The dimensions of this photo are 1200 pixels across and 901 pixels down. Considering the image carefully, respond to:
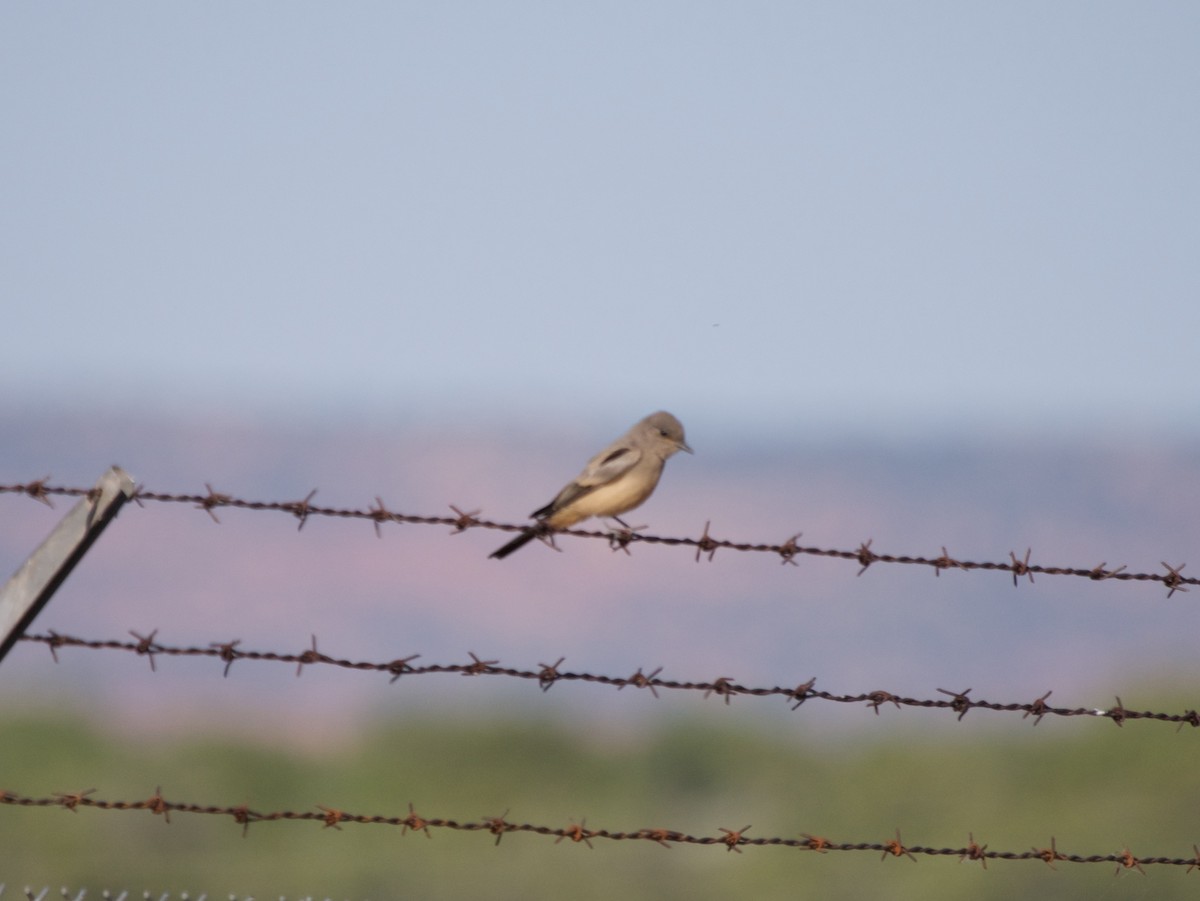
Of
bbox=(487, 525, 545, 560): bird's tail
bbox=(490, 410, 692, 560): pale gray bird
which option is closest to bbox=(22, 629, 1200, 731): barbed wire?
bbox=(487, 525, 545, 560): bird's tail

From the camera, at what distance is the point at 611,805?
64500 mm

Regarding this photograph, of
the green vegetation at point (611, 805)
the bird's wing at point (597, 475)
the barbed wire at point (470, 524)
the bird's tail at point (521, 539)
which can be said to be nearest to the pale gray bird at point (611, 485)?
the bird's wing at point (597, 475)

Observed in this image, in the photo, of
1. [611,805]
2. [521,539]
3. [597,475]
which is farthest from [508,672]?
[611,805]

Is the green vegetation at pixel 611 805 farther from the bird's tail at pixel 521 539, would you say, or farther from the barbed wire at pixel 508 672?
the barbed wire at pixel 508 672

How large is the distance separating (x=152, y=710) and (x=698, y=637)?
40423 millimetres

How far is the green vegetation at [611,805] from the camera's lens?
147ft

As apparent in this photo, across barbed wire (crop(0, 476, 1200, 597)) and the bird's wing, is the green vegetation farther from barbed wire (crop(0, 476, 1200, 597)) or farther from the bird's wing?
barbed wire (crop(0, 476, 1200, 597))

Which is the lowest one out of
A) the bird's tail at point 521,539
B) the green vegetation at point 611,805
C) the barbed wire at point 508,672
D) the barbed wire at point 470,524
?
the barbed wire at point 508,672

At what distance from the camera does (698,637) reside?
5625 inches

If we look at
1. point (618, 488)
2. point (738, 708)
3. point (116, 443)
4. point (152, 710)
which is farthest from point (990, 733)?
point (116, 443)

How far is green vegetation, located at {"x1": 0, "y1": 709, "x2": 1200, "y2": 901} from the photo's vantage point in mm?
44875

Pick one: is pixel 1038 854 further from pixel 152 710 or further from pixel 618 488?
pixel 152 710

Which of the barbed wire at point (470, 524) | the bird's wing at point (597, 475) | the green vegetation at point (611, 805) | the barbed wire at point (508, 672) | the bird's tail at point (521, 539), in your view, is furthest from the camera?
the green vegetation at point (611, 805)

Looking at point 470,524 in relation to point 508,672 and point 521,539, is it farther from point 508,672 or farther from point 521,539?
point 521,539
